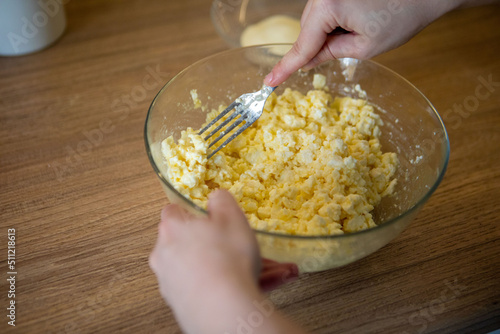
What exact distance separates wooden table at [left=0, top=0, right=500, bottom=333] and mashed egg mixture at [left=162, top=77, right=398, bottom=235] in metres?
0.14

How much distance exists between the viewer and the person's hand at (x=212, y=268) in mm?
601

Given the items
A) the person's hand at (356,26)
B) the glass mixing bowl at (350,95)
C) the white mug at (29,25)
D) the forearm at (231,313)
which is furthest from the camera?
the white mug at (29,25)

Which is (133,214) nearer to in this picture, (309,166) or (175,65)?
(309,166)

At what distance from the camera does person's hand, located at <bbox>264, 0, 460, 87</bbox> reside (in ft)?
3.06

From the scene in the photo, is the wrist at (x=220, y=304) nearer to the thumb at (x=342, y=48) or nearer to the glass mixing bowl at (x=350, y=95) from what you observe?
the glass mixing bowl at (x=350, y=95)

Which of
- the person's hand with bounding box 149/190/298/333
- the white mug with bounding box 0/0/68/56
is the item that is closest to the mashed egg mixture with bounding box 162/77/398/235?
the person's hand with bounding box 149/190/298/333

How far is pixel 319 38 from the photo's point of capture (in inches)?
38.0

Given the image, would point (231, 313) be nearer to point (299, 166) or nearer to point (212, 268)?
point (212, 268)

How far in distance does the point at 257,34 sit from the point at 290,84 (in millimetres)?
349

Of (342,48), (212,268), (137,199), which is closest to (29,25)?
→ (137,199)

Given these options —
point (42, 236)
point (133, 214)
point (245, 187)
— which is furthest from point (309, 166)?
point (42, 236)

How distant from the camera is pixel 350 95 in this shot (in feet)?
3.65

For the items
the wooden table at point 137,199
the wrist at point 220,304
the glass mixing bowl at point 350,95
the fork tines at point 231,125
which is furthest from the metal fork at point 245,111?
the wrist at point 220,304

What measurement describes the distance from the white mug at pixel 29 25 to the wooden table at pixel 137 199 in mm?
38
